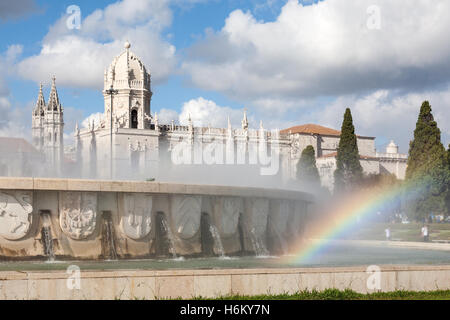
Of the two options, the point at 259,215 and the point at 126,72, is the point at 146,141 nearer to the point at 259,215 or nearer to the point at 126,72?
the point at 126,72

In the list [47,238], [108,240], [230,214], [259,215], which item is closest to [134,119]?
[259,215]

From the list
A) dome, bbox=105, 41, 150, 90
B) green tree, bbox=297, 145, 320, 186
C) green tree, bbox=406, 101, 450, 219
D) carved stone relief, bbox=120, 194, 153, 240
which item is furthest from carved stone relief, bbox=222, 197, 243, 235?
dome, bbox=105, 41, 150, 90

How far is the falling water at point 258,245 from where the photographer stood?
803 inches

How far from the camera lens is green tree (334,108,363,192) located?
200ft

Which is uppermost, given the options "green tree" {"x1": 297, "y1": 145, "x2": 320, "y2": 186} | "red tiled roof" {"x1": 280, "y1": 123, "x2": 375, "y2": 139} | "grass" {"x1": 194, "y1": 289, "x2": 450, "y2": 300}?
"red tiled roof" {"x1": 280, "y1": 123, "x2": 375, "y2": 139}

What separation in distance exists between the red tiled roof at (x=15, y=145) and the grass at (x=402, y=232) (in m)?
44.5

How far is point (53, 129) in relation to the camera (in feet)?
329

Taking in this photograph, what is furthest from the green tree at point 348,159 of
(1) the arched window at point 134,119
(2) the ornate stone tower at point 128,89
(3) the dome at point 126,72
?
(1) the arched window at point 134,119

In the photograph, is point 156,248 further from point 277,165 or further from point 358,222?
point 277,165

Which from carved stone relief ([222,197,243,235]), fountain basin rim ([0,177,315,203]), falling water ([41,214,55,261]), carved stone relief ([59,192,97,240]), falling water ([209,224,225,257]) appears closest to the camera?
fountain basin rim ([0,177,315,203])

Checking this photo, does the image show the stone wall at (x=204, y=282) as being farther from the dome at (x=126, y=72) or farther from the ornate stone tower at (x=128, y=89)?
the dome at (x=126, y=72)

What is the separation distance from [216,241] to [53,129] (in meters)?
85.8

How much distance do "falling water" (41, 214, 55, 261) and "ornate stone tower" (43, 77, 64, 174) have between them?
265ft

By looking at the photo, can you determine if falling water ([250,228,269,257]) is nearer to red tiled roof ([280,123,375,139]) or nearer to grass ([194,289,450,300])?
grass ([194,289,450,300])
